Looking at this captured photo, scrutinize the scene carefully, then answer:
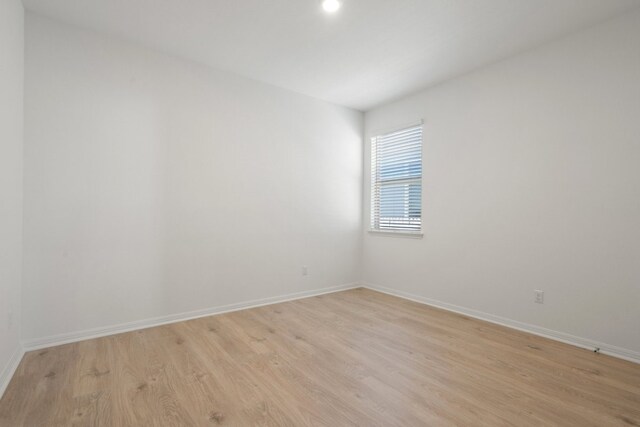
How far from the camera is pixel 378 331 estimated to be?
2.89 metres

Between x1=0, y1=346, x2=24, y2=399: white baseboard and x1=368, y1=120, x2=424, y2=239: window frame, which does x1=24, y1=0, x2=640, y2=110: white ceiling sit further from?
x1=0, y1=346, x2=24, y2=399: white baseboard

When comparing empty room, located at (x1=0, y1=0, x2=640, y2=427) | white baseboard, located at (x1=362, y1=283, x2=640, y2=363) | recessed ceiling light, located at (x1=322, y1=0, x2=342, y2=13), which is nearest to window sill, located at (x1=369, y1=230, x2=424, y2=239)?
empty room, located at (x1=0, y1=0, x2=640, y2=427)

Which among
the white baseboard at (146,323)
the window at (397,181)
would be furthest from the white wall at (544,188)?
the white baseboard at (146,323)

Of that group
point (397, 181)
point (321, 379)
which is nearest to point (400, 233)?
point (397, 181)

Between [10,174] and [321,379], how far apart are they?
8.11 ft

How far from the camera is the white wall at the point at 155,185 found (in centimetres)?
252

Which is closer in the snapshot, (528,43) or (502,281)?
(528,43)

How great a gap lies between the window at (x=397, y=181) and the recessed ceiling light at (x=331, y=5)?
6.54 feet

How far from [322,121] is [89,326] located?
133 inches

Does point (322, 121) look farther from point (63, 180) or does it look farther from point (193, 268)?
point (63, 180)

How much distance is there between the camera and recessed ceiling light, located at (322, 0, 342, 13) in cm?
230

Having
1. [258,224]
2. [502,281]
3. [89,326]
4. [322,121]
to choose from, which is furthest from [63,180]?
[502,281]

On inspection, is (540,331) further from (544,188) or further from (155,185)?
(155,185)

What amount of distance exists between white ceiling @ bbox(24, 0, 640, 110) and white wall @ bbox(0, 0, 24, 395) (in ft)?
1.48
